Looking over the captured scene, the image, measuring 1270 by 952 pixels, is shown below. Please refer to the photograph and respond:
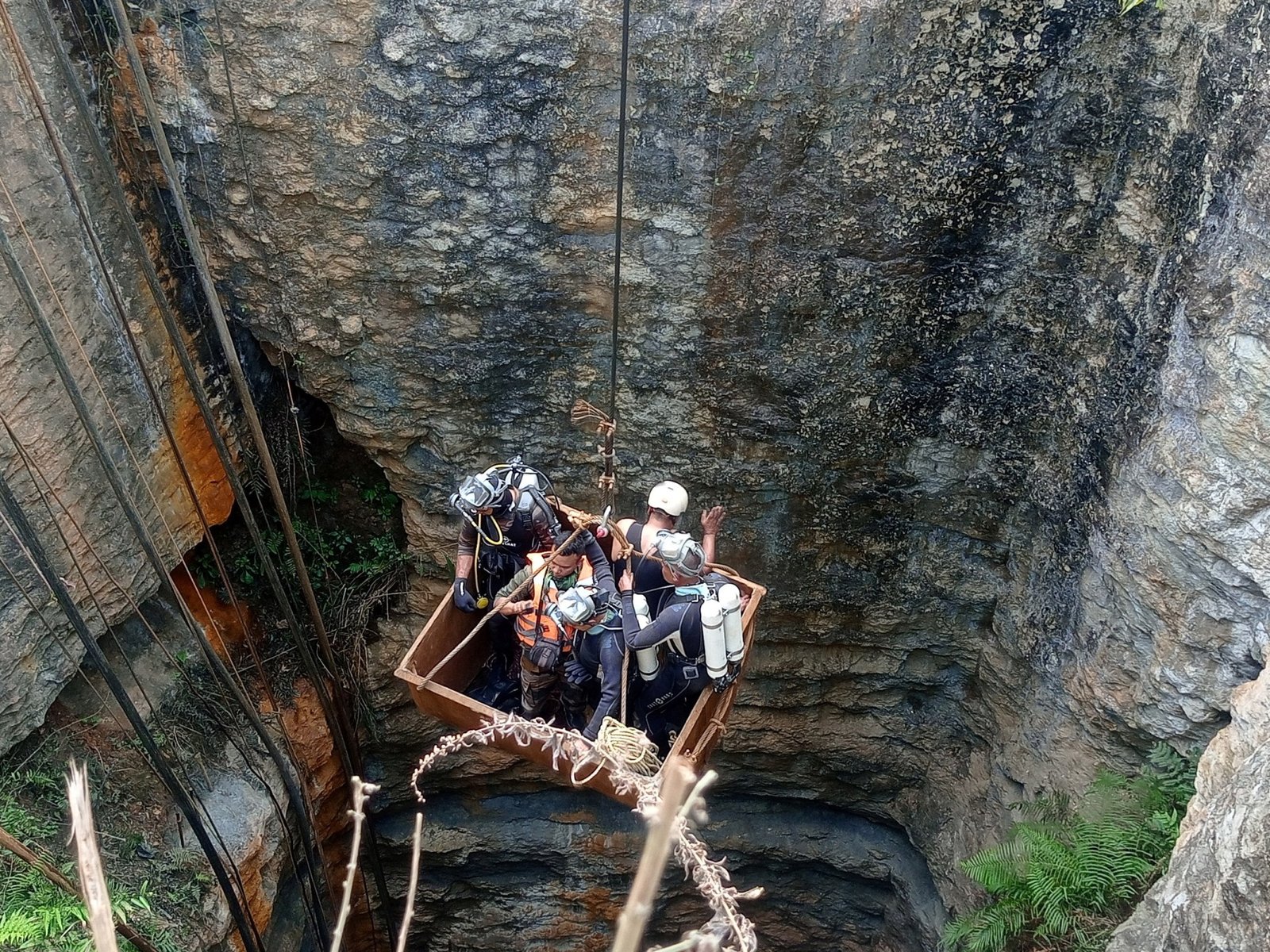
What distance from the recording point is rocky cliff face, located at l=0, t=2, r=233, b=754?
473cm

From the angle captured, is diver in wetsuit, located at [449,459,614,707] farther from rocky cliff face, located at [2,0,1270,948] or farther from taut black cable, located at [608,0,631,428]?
rocky cliff face, located at [2,0,1270,948]

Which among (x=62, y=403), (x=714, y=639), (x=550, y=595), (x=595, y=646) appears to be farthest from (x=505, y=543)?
(x=62, y=403)

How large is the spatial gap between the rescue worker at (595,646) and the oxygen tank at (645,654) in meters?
0.10

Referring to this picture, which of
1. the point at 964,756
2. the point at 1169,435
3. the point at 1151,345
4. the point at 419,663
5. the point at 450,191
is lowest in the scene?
the point at 964,756

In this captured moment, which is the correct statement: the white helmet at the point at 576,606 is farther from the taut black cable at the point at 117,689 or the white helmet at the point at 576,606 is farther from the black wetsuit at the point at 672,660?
the taut black cable at the point at 117,689

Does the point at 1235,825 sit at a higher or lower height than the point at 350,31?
lower

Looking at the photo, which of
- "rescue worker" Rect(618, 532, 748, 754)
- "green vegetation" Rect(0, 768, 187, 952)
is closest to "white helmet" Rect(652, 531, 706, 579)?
"rescue worker" Rect(618, 532, 748, 754)

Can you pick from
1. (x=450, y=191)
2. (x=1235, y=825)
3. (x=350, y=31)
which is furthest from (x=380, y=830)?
(x=1235, y=825)

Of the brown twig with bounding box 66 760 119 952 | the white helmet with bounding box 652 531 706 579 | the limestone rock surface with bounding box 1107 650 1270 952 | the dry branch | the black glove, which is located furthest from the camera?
the black glove

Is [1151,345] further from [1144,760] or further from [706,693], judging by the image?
[706,693]

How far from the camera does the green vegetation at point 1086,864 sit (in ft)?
16.3

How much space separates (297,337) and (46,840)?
3.09m

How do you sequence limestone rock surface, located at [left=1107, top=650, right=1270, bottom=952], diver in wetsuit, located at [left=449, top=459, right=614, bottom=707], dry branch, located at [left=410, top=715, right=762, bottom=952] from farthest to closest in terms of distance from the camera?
diver in wetsuit, located at [left=449, top=459, right=614, bottom=707] < limestone rock surface, located at [left=1107, top=650, right=1270, bottom=952] < dry branch, located at [left=410, top=715, right=762, bottom=952]

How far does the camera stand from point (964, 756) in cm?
733
